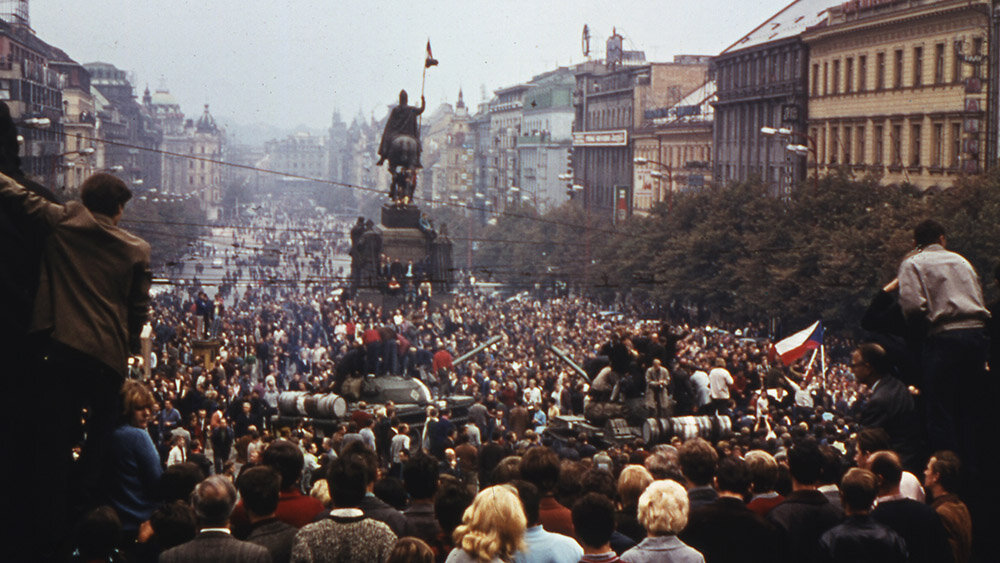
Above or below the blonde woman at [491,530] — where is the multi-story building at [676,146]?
above

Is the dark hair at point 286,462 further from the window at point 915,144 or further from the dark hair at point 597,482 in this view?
the window at point 915,144

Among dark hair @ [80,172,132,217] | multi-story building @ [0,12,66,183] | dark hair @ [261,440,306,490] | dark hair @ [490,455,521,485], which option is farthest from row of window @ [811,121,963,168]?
dark hair @ [80,172,132,217]

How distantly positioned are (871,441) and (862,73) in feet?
199

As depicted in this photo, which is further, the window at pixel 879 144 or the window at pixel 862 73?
the window at pixel 862 73

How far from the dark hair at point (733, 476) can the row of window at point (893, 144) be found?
4897 cm

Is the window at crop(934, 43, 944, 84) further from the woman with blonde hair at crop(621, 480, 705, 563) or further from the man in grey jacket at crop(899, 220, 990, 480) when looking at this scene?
the woman with blonde hair at crop(621, 480, 705, 563)

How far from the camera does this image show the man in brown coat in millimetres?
5824

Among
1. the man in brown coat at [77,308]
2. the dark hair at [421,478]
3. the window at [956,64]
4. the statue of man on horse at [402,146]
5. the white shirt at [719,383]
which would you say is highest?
the window at [956,64]

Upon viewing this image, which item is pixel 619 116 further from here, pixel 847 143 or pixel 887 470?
pixel 887 470

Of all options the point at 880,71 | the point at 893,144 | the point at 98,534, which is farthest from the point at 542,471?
the point at 880,71

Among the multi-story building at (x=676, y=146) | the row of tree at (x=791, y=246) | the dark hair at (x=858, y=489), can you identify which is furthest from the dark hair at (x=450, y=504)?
the multi-story building at (x=676, y=146)

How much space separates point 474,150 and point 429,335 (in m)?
138

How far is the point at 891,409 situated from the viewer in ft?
Result: 33.0

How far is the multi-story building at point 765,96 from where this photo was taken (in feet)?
249
